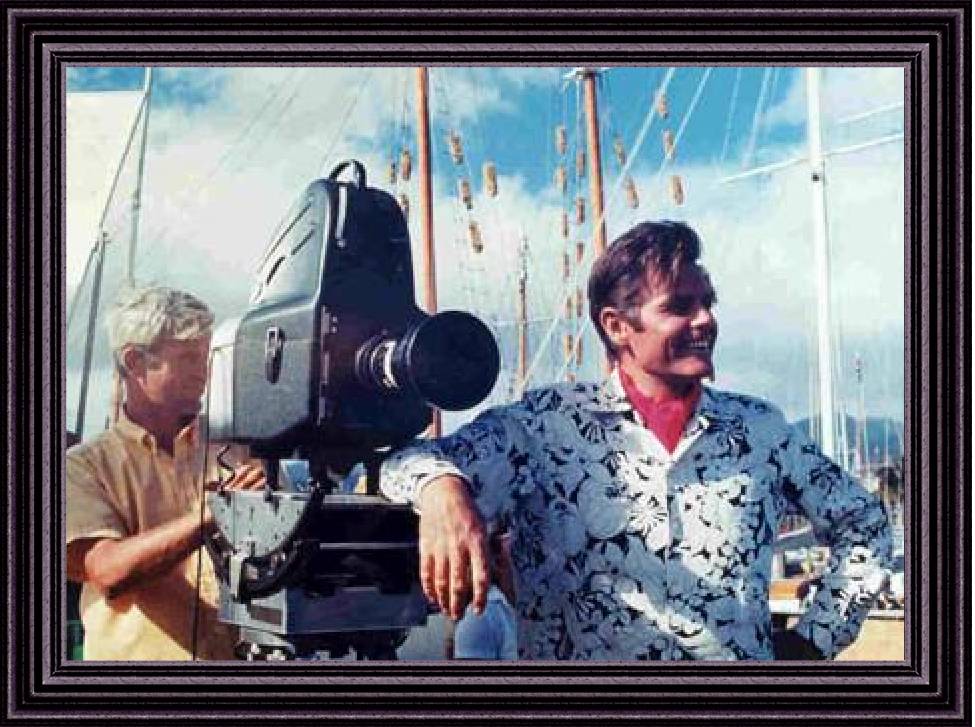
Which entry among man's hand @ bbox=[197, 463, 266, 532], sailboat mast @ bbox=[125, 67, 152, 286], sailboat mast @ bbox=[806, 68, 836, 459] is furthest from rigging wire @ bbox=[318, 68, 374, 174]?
sailboat mast @ bbox=[806, 68, 836, 459]

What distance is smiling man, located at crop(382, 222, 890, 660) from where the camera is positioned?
12.6 feet

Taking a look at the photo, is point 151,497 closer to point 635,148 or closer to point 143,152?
point 143,152

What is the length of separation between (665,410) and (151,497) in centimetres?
111

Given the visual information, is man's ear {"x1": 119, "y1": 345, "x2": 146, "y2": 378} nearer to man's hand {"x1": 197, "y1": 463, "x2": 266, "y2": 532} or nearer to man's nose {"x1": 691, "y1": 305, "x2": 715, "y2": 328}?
man's hand {"x1": 197, "y1": 463, "x2": 266, "y2": 532}

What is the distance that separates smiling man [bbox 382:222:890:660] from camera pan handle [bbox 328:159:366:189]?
1.75 ft

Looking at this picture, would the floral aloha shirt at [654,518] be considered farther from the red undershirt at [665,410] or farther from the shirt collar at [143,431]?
the shirt collar at [143,431]

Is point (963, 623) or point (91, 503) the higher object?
point (91, 503)

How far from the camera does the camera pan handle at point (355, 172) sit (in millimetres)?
3900

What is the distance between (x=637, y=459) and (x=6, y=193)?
1.45m

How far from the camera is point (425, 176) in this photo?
3.92 meters
